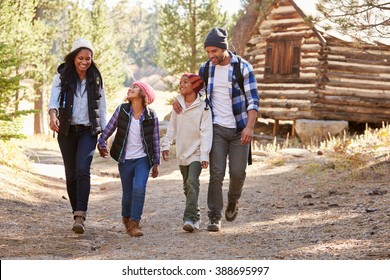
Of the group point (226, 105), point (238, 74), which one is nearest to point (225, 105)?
point (226, 105)

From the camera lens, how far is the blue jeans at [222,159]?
22.5ft

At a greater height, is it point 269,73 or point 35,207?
point 269,73

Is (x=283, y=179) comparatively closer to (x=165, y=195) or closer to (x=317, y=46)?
(x=165, y=195)

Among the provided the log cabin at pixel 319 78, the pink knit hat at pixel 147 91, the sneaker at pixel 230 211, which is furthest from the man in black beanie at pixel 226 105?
the log cabin at pixel 319 78

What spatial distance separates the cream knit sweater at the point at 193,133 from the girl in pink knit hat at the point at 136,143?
204 millimetres

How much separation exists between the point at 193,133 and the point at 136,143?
2.04 feet

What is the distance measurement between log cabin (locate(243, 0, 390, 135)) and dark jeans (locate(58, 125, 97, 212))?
14.4 metres

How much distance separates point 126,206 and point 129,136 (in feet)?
2.60

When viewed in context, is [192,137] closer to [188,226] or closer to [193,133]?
[193,133]

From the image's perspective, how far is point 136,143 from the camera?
22.5 feet

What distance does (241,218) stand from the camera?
8523 mm

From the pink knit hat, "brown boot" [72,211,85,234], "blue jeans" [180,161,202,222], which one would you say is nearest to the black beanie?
the pink knit hat

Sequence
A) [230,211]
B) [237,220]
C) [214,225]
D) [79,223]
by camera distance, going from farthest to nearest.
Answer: [237,220] → [230,211] → [214,225] → [79,223]

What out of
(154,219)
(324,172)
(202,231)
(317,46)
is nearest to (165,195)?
(154,219)
